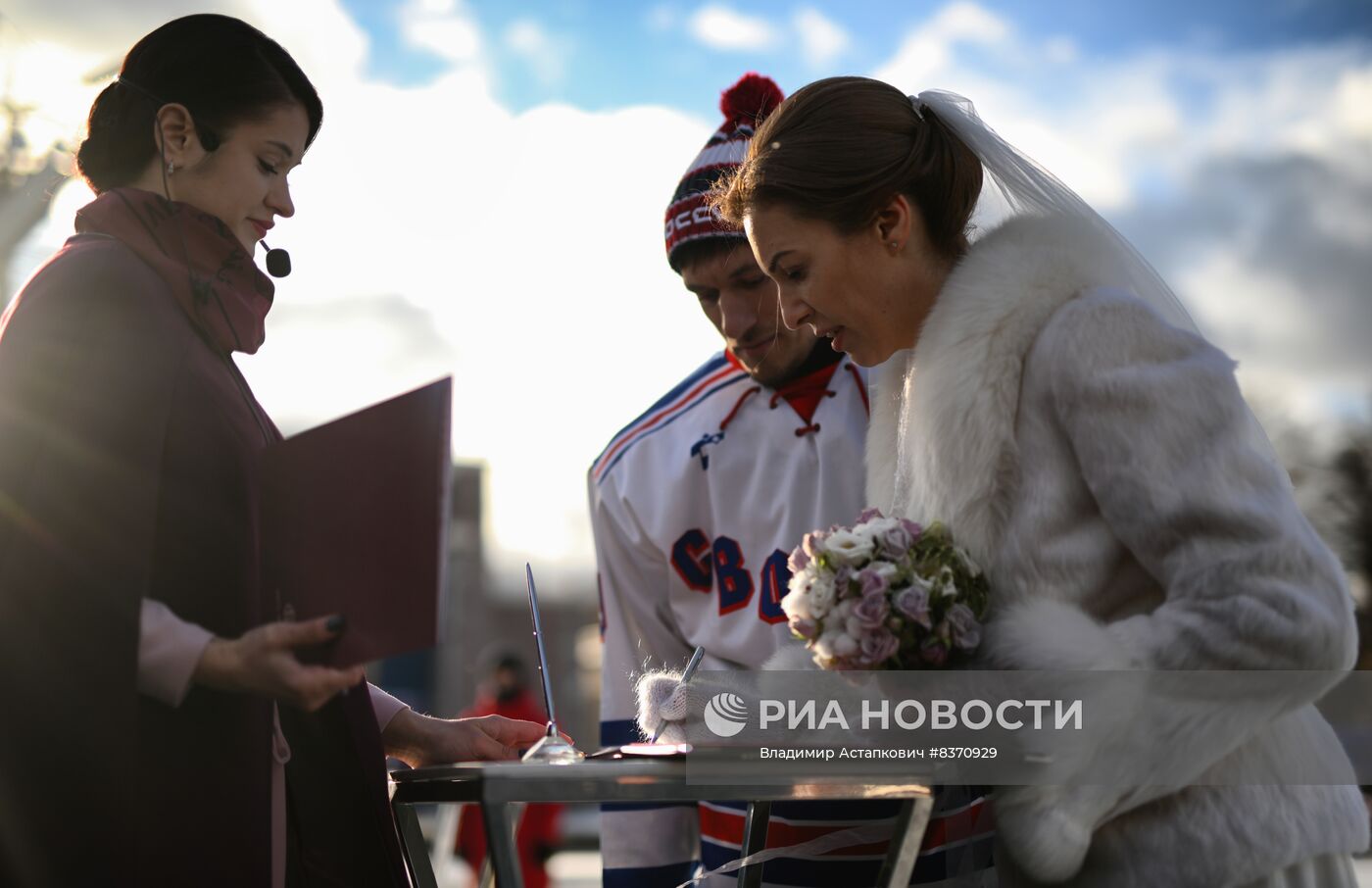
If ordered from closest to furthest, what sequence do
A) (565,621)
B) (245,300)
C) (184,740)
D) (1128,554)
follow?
(184,740) < (1128,554) < (245,300) < (565,621)

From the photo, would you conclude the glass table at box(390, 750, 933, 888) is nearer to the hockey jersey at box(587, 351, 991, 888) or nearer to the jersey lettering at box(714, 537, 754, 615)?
the hockey jersey at box(587, 351, 991, 888)

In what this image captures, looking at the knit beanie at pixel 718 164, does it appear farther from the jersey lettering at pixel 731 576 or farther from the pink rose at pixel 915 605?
the pink rose at pixel 915 605

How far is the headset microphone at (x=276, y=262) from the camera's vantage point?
2.24m

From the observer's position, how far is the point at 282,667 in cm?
169

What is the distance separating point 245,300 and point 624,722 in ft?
5.43

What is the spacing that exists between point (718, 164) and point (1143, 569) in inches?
75.0

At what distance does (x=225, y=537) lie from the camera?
6.15 feet

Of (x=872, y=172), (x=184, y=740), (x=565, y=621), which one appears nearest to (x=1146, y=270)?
(x=872, y=172)

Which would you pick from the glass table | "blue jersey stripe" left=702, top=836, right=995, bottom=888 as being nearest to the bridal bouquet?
the glass table

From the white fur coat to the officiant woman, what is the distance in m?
1.02

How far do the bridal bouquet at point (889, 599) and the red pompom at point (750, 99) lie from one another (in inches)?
73.6

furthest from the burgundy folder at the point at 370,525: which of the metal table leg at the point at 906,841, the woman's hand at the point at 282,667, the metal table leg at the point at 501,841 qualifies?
the metal table leg at the point at 906,841

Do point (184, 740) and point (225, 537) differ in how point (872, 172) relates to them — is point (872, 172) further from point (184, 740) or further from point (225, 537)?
point (184, 740)

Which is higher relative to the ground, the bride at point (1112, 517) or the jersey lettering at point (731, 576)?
the jersey lettering at point (731, 576)
